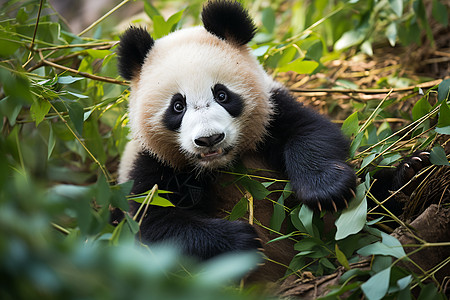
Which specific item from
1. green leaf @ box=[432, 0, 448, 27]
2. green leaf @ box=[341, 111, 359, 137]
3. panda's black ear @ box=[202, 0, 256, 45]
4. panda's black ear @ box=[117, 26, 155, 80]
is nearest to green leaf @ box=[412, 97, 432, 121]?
green leaf @ box=[341, 111, 359, 137]

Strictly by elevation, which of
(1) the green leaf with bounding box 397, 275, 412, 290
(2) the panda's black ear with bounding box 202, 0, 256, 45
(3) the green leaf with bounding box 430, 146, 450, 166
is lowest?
(1) the green leaf with bounding box 397, 275, 412, 290

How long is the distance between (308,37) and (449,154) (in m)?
2.05

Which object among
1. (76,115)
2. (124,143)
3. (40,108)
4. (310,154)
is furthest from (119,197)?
(124,143)

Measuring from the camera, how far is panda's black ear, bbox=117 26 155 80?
337 cm

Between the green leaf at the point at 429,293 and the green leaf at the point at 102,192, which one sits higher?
the green leaf at the point at 102,192

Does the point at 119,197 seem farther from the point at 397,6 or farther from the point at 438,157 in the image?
the point at 397,6

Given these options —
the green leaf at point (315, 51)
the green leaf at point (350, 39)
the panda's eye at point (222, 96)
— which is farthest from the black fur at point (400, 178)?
the green leaf at point (350, 39)

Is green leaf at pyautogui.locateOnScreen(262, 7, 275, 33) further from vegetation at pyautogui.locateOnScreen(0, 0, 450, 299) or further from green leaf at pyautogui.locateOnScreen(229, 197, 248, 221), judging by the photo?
green leaf at pyautogui.locateOnScreen(229, 197, 248, 221)

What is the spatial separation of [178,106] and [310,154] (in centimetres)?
95

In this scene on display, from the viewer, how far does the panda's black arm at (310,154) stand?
9.35ft

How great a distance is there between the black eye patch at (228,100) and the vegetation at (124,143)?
1.54 ft

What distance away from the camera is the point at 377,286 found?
2152mm

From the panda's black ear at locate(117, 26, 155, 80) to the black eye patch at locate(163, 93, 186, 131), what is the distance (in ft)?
1.70

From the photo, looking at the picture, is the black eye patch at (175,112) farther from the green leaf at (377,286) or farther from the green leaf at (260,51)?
the green leaf at (377,286)
